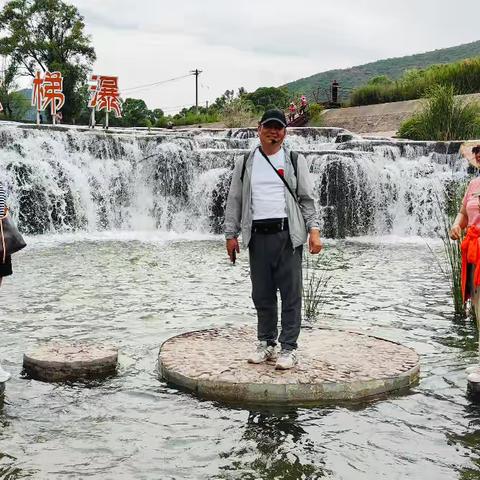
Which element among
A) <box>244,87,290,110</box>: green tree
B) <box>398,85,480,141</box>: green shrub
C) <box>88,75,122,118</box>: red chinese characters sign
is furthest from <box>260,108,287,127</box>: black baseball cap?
<box>244,87,290,110</box>: green tree

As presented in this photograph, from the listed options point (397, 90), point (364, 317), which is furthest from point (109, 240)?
point (397, 90)

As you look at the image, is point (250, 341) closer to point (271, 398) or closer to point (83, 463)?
point (271, 398)

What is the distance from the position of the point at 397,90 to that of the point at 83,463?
26256mm

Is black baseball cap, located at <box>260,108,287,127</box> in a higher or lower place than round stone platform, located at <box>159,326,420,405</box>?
higher

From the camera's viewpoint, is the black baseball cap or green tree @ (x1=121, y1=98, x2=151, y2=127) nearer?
the black baseball cap

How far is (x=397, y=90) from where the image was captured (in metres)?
28.1

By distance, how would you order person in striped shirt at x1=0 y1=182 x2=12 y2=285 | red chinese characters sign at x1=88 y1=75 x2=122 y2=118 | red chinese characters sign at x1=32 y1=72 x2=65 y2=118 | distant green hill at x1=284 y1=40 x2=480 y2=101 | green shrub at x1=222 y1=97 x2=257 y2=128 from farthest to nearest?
distant green hill at x1=284 y1=40 x2=480 y2=101
green shrub at x1=222 y1=97 x2=257 y2=128
red chinese characters sign at x1=88 y1=75 x2=122 y2=118
red chinese characters sign at x1=32 y1=72 x2=65 y2=118
person in striped shirt at x1=0 y1=182 x2=12 y2=285

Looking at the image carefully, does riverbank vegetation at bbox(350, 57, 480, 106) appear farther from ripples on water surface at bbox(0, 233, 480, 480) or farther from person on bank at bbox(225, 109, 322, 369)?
person on bank at bbox(225, 109, 322, 369)

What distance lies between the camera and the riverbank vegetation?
83.9 ft

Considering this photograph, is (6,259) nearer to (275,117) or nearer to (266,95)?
(275,117)

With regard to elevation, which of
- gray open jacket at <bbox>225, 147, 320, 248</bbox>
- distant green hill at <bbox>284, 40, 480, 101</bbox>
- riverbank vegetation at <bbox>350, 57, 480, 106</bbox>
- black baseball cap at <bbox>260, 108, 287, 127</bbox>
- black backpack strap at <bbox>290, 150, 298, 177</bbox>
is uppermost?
distant green hill at <bbox>284, 40, 480, 101</bbox>

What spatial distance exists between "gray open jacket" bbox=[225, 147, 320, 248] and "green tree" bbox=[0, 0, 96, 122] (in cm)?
4169

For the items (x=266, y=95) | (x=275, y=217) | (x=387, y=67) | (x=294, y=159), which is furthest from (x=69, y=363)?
(x=387, y=67)

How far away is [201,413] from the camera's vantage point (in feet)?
14.2
